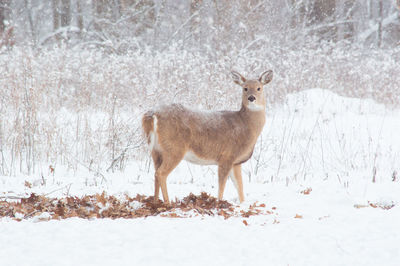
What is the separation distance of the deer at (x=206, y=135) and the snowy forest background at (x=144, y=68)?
178 cm

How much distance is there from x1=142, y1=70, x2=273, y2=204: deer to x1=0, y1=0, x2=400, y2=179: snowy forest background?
1779 millimetres

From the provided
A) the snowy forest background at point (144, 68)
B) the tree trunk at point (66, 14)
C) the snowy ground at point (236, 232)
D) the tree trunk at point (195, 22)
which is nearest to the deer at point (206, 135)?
the snowy ground at point (236, 232)

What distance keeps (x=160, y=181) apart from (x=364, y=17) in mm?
21858

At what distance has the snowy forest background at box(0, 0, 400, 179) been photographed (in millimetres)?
6492

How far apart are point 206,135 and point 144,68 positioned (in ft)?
19.3

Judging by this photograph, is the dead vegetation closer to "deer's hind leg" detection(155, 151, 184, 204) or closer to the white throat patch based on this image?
"deer's hind leg" detection(155, 151, 184, 204)

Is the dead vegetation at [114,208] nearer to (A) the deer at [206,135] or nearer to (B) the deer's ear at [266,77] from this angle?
(A) the deer at [206,135]

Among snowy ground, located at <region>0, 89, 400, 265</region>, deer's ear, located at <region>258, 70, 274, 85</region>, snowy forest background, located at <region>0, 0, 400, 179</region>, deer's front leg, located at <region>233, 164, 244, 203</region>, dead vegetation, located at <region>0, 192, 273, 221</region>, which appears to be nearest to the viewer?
snowy ground, located at <region>0, 89, 400, 265</region>

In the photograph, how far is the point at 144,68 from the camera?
988cm

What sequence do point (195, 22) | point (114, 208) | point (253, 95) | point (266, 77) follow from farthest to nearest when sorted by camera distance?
point (195, 22), point (266, 77), point (253, 95), point (114, 208)

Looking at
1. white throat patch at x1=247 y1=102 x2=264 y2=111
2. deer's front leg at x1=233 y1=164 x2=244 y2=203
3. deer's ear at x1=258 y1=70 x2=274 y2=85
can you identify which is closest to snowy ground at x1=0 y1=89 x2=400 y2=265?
deer's front leg at x1=233 y1=164 x2=244 y2=203

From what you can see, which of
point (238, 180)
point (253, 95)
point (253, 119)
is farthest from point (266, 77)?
point (238, 180)

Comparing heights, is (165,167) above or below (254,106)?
below

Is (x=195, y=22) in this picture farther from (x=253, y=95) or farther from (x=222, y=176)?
(x=222, y=176)
